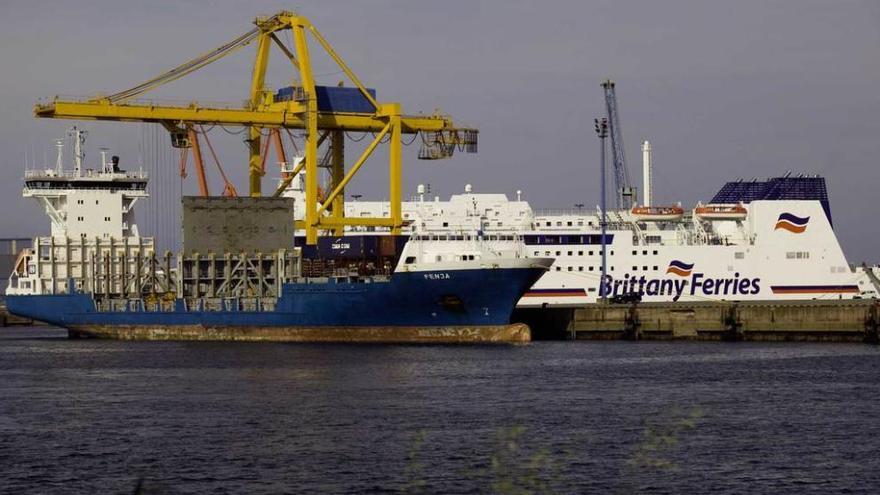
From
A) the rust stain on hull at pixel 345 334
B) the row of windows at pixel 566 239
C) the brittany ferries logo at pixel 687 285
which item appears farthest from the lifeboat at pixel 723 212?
the rust stain on hull at pixel 345 334

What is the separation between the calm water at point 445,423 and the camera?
27891mm

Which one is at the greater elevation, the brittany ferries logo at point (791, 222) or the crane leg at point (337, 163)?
the crane leg at point (337, 163)

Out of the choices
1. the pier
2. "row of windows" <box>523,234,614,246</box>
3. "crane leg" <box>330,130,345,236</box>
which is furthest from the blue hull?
"row of windows" <box>523,234,614,246</box>

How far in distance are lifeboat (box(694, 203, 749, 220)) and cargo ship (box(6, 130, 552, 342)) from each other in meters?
13.1

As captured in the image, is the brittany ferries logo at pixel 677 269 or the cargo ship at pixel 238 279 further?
the brittany ferries logo at pixel 677 269

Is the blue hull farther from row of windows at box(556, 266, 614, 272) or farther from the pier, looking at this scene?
row of windows at box(556, 266, 614, 272)

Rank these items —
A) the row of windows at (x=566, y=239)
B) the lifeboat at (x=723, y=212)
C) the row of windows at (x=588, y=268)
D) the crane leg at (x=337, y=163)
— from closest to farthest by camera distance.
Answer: the crane leg at (x=337, y=163), the row of windows at (x=588, y=268), the lifeboat at (x=723, y=212), the row of windows at (x=566, y=239)

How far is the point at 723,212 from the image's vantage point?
74.3 meters

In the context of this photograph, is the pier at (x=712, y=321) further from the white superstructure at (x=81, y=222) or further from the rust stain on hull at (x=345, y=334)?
the white superstructure at (x=81, y=222)

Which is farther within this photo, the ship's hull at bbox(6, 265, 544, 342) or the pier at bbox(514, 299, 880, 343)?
the pier at bbox(514, 299, 880, 343)

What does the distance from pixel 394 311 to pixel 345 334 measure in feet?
8.87

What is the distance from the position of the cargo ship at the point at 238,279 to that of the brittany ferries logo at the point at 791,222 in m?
16.7

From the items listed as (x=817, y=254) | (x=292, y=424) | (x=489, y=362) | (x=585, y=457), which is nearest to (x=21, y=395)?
(x=292, y=424)

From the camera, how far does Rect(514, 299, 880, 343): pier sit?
2371 inches
